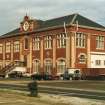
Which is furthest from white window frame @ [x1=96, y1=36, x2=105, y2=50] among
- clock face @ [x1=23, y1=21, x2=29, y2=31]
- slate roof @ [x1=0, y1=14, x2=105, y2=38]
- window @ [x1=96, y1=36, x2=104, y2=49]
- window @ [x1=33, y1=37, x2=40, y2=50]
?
clock face @ [x1=23, y1=21, x2=29, y2=31]

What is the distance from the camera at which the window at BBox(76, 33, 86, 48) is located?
74.4 metres

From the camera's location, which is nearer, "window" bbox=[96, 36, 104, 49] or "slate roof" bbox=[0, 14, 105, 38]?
"slate roof" bbox=[0, 14, 105, 38]

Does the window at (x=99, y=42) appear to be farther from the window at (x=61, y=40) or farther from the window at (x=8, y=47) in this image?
A: the window at (x=8, y=47)

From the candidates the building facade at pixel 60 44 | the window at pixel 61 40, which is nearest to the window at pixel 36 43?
the building facade at pixel 60 44

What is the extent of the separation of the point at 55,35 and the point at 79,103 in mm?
53020

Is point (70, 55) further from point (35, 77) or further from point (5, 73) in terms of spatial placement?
point (5, 73)

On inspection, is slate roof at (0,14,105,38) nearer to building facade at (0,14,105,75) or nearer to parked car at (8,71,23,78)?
building facade at (0,14,105,75)

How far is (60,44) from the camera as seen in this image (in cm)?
7556

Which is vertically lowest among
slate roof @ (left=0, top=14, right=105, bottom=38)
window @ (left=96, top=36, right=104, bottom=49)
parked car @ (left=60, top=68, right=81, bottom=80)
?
parked car @ (left=60, top=68, right=81, bottom=80)

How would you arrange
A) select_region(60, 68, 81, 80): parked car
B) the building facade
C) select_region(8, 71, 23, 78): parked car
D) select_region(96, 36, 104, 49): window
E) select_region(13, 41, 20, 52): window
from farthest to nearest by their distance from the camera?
1. select_region(13, 41, 20, 52): window
2. select_region(8, 71, 23, 78): parked car
3. select_region(96, 36, 104, 49): window
4. the building facade
5. select_region(60, 68, 81, 80): parked car

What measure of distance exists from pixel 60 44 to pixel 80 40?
388cm

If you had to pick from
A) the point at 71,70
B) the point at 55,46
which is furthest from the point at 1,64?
the point at 71,70

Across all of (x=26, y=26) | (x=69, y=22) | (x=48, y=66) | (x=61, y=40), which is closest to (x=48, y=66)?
(x=48, y=66)

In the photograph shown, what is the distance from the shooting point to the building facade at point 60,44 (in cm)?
7369
